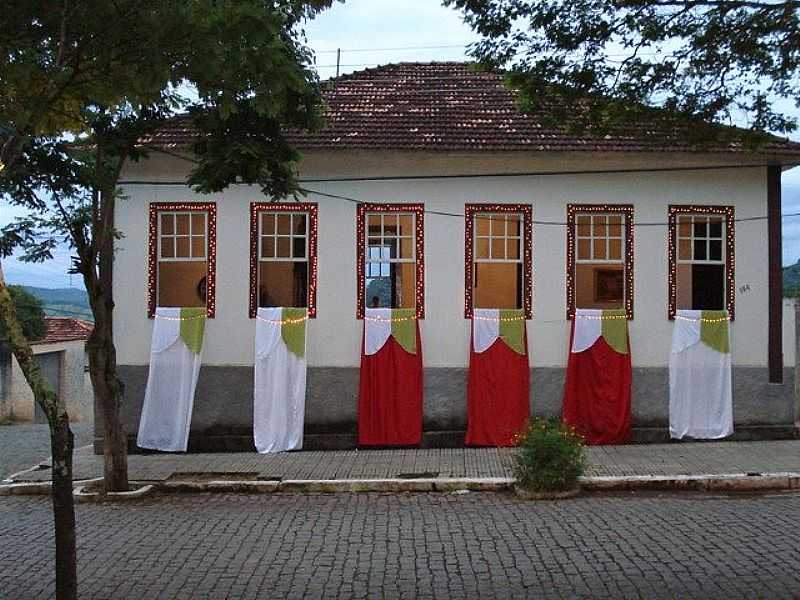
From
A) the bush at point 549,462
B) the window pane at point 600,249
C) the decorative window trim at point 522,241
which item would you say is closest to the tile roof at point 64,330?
the decorative window trim at point 522,241

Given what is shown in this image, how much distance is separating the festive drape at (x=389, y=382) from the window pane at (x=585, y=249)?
2.91 meters

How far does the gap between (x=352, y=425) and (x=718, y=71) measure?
8.18 m

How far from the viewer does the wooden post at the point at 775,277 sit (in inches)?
526

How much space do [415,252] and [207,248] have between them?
10.9 ft

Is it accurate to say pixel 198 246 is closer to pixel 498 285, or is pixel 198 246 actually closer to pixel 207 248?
pixel 207 248

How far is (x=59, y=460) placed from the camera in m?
5.05

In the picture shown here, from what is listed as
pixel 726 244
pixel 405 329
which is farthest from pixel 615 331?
pixel 405 329

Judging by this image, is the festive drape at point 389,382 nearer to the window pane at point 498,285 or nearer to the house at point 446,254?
the house at point 446,254

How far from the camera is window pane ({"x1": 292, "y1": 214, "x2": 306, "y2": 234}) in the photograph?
43.8 ft

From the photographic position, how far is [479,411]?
13.0m

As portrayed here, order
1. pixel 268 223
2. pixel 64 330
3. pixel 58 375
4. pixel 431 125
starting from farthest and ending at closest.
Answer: pixel 64 330 < pixel 58 375 < pixel 431 125 < pixel 268 223

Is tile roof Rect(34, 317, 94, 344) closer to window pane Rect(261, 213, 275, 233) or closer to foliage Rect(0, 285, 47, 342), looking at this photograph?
foliage Rect(0, 285, 47, 342)

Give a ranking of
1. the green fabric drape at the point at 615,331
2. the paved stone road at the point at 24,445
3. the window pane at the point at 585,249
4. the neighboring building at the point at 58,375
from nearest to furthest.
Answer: the paved stone road at the point at 24,445, the green fabric drape at the point at 615,331, the window pane at the point at 585,249, the neighboring building at the point at 58,375

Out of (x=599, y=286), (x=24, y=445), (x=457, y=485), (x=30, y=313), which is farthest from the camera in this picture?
(x=30, y=313)
